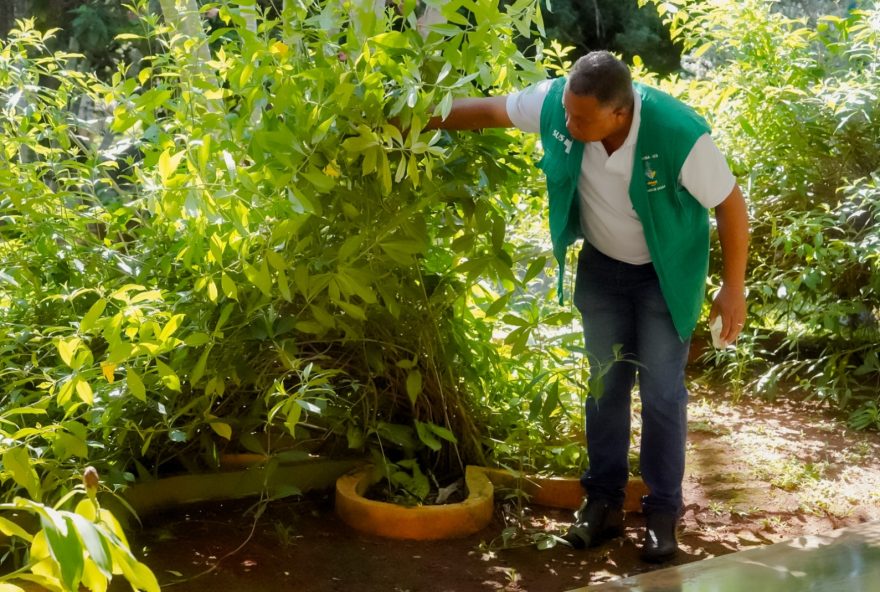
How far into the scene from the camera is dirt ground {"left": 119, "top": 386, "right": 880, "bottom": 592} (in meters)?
2.85

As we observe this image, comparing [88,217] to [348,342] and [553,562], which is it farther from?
[553,562]

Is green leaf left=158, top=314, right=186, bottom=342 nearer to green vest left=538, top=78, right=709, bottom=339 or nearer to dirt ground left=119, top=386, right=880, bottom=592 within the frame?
dirt ground left=119, top=386, right=880, bottom=592

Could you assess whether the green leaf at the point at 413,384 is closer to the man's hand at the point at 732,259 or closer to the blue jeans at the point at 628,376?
the blue jeans at the point at 628,376

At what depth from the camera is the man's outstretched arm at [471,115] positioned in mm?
2885

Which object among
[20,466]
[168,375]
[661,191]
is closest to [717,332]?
[661,191]

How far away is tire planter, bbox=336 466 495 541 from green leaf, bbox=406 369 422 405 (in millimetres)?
345

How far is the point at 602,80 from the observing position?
268cm

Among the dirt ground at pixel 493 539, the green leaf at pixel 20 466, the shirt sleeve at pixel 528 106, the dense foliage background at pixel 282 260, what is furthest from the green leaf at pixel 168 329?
the shirt sleeve at pixel 528 106

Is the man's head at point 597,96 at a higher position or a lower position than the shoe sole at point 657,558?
higher

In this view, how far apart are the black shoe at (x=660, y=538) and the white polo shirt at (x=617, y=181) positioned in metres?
0.78

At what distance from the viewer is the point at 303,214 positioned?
2.65 m

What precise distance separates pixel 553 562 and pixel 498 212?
108 cm

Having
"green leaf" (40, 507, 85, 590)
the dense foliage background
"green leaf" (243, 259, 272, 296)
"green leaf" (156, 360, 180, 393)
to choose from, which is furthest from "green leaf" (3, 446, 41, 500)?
"green leaf" (40, 507, 85, 590)

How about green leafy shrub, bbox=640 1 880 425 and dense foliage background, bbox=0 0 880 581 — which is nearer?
dense foliage background, bbox=0 0 880 581
